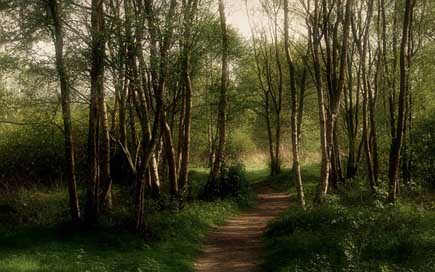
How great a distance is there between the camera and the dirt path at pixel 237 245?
1348cm

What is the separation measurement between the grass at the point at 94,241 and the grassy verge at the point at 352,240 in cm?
278

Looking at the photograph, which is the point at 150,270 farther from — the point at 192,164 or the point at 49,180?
the point at 192,164

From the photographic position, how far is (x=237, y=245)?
52.5 ft

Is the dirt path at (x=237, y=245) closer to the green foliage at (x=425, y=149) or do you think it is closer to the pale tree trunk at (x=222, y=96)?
the pale tree trunk at (x=222, y=96)

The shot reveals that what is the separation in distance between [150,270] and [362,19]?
20.1 m

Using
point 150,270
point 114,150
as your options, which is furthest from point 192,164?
point 150,270

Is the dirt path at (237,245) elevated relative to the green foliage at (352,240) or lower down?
lower down

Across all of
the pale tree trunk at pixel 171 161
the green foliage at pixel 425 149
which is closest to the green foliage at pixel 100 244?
the pale tree trunk at pixel 171 161

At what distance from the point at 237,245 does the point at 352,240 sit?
4.48m

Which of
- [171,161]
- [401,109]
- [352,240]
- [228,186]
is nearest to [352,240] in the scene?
[352,240]

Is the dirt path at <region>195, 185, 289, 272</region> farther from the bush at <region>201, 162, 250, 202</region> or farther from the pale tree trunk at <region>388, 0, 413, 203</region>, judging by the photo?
the pale tree trunk at <region>388, 0, 413, 203</region>

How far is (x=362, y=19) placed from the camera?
26703 mm

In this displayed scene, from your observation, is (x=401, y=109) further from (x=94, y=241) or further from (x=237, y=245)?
(x=94, y=241)

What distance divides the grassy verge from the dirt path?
1.76 ft
